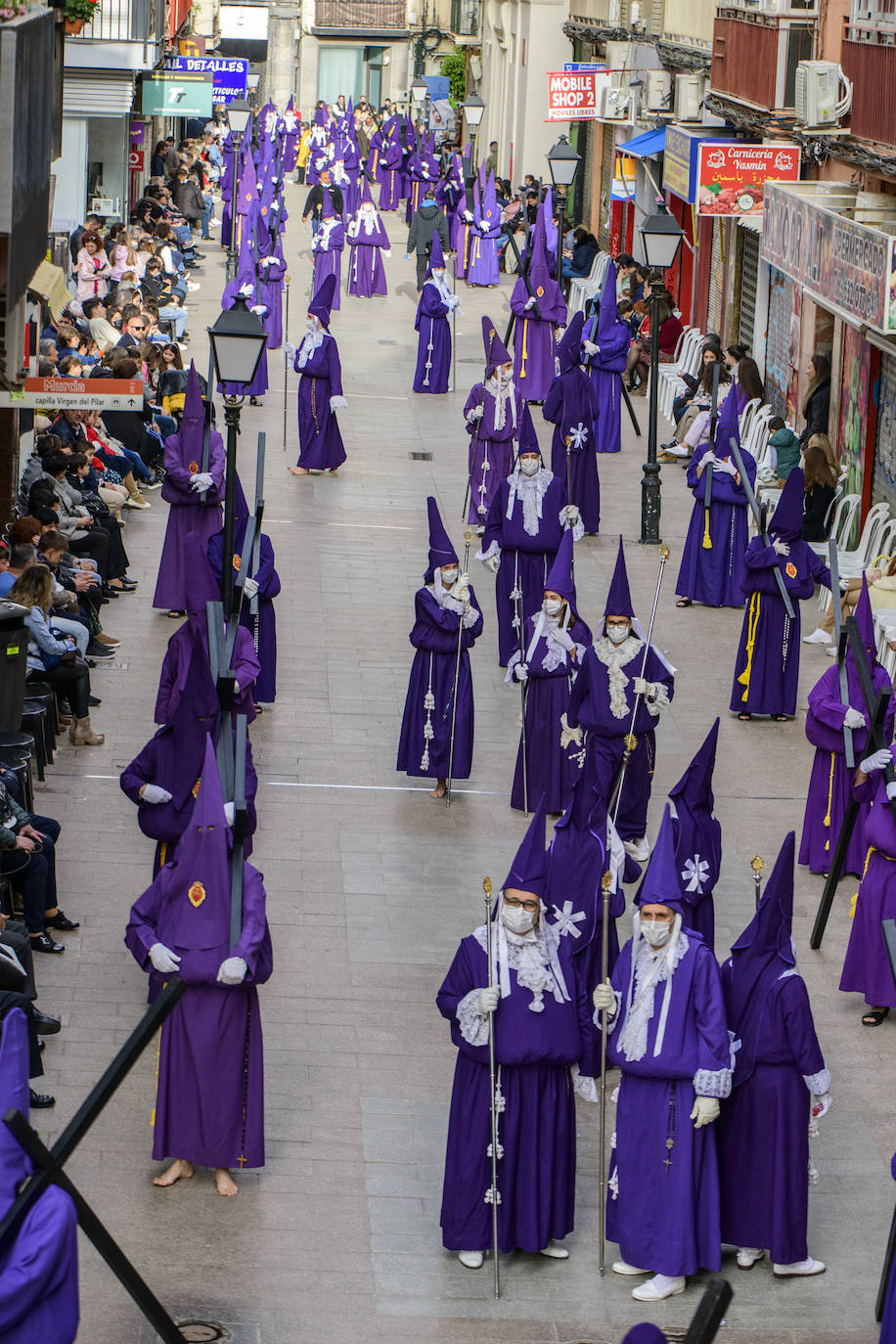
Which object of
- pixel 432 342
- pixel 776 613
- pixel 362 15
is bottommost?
pixel 776 613

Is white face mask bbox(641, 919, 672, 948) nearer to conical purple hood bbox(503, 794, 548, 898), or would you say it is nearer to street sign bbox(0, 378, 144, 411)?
conical purple hood bbox(503, 794, 548, 898)

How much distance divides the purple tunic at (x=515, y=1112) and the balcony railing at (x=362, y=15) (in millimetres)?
70810

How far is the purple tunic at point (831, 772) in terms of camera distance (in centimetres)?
1264

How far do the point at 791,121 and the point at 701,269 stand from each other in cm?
715

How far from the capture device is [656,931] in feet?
28.3

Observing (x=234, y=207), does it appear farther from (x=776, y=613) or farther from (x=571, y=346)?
(x=776, y=613)

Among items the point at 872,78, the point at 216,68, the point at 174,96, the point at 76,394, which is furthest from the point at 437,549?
the point at 216,68

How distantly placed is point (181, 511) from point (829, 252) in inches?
240

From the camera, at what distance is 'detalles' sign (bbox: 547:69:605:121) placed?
34844mm

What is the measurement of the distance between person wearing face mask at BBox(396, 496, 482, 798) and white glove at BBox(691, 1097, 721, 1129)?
19.4 feet

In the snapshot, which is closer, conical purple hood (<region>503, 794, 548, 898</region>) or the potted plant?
conical purple hood (<region>503, 794, 548, 898</region>)

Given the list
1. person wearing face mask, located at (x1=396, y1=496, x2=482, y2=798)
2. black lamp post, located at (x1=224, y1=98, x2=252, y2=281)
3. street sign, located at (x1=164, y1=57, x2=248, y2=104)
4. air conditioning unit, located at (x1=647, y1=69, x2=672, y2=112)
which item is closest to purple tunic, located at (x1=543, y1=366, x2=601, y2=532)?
person wearing face mask, located at (x1=396, y1=496, x2=482, y2=798)

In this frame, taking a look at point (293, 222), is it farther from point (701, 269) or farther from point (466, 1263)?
point (466, 1263)

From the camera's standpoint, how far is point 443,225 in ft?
126
